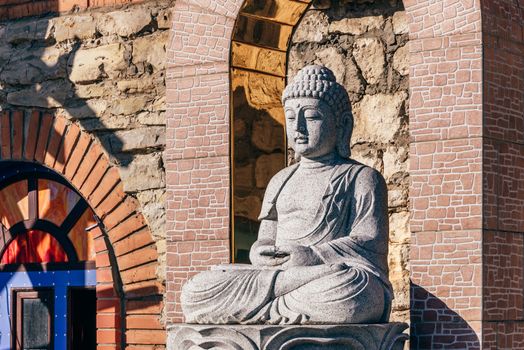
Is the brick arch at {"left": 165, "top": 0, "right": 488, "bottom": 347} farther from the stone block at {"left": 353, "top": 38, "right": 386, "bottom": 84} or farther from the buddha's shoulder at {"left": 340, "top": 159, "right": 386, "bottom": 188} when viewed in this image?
the stone block at {"left": 353, "top": 38, "right": 386, "bottom": 84}

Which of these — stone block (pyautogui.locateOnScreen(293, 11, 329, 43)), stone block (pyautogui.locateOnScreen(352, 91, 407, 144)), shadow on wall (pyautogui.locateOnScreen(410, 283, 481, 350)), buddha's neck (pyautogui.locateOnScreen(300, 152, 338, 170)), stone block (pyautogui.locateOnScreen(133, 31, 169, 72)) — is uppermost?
stone block (pyautogui.locateOnScreen(293, 11, 329, 43))

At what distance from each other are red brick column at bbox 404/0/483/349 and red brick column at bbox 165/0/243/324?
1424 millimetres

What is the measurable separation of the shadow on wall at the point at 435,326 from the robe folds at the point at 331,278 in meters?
0.62

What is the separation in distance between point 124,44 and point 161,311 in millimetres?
1846

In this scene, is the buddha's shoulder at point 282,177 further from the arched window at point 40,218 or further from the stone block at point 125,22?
the arched window at point 40,218

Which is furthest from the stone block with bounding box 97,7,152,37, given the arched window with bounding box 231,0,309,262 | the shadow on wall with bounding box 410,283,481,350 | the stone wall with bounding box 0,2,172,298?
the shadow on wall with bounding box 410,283,481,350

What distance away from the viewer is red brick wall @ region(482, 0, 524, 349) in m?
9.95

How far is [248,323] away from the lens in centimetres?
925

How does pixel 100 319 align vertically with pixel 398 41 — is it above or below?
below

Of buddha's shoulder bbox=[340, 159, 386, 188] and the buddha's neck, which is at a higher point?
the buddha's neck

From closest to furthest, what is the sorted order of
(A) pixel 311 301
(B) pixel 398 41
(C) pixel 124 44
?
(A) pixel 311 301 → (B) pixel 398 41 → (C) pixel 124 44

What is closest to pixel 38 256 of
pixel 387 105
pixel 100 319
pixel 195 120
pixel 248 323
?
pixel 100 319

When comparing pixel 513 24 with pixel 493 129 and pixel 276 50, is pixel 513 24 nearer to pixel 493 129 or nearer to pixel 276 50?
pixel 493 129

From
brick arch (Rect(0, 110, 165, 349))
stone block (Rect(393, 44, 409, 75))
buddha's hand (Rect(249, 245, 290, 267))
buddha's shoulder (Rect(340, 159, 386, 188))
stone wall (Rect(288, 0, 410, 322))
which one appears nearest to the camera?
buddha's hand (Rect(249, 245, 290, 267))
